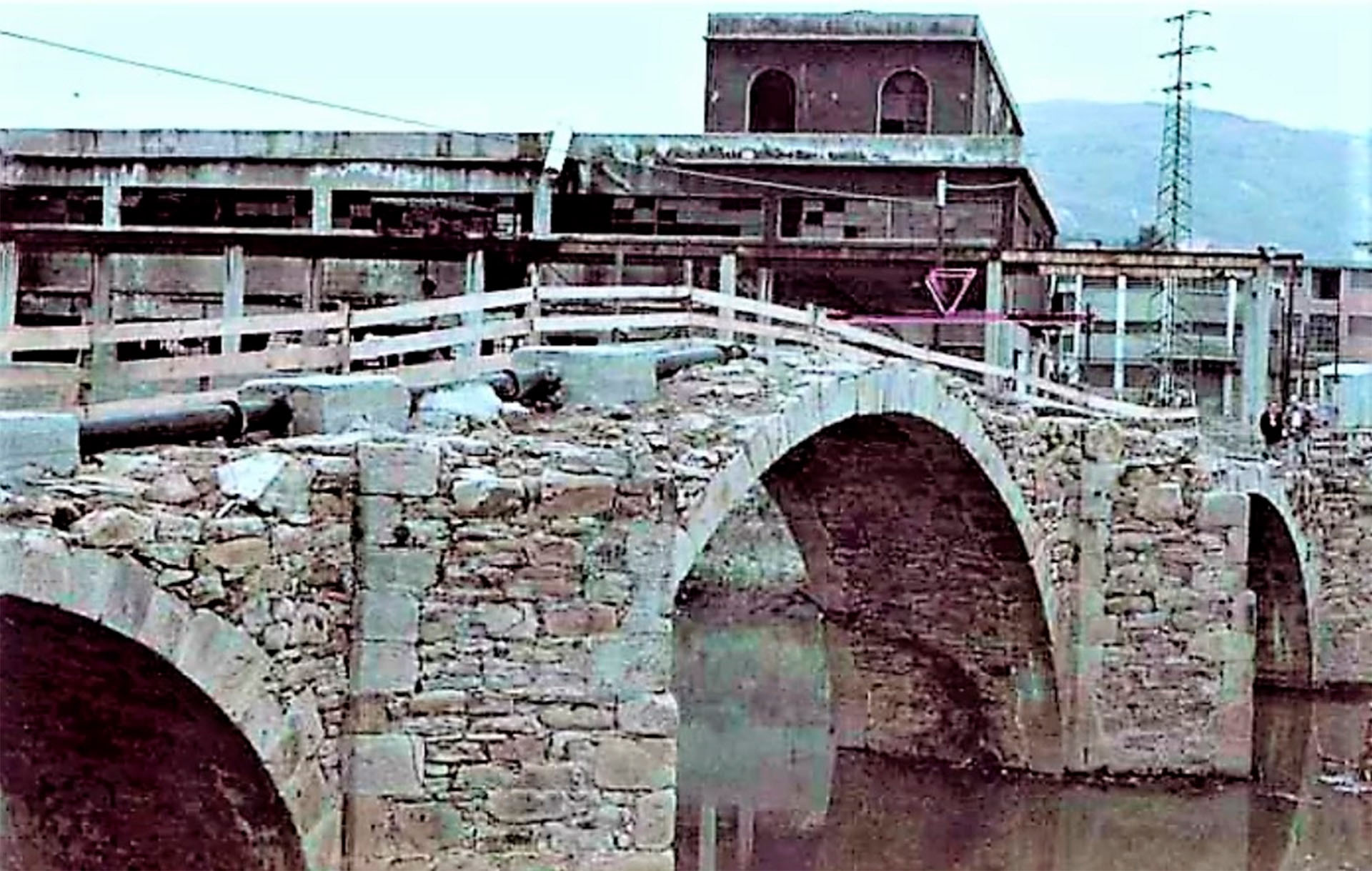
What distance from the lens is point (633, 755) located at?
28.1 ft

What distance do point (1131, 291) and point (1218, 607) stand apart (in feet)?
81.9

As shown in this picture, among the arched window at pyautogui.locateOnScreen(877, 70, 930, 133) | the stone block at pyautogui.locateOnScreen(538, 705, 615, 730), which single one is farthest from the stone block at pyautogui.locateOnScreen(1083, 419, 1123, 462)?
the arched window at pyautogui.locateOnScreen(877, 70, 930, 133)

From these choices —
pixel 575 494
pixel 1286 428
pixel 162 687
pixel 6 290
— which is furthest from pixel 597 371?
pixel 1286 428

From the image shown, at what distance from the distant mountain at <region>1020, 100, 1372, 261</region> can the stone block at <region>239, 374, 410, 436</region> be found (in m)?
89.7

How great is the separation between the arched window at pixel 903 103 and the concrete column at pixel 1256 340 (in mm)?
6221

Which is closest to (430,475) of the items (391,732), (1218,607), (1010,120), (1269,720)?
(391,732)

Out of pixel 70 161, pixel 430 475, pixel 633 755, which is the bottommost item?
pixel 633 755

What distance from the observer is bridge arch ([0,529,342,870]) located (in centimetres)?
685

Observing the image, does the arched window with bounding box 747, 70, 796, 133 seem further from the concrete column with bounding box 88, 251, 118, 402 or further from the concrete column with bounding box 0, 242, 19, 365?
the concrete column with bounding box 0, 242, 19, 365

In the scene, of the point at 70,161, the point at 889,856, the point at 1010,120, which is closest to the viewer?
the point at 889,856

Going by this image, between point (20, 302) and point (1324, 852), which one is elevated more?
point (20, 302)

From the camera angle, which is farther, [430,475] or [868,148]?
[868,148]

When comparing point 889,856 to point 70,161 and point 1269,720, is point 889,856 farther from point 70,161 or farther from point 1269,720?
point 70,161

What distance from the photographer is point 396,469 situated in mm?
8117
